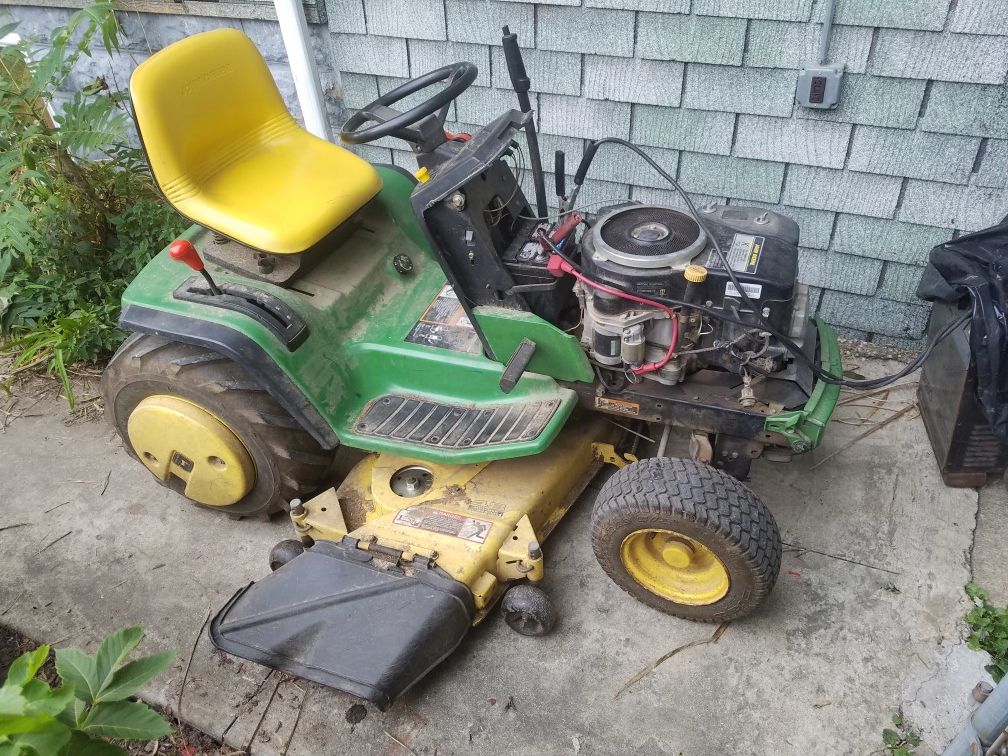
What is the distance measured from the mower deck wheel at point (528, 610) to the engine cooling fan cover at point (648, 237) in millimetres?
965

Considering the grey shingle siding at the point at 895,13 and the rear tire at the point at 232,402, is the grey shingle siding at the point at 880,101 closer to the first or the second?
the grey shingle siding at the point at 895,13

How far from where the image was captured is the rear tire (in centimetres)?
242

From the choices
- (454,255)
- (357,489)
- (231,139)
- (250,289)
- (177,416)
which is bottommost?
(357,489)

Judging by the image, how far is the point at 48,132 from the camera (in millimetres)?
3346

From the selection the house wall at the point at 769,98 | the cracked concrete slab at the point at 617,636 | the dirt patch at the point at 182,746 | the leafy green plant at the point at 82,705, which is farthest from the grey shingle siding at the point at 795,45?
the dirt patch at the point at 182,746

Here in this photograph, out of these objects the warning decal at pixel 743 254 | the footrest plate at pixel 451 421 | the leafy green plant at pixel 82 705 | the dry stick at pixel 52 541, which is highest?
the warning decal at pixel 743 254

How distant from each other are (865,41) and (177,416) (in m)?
2.59

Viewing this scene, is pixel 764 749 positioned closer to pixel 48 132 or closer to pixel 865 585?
pixel 865 585

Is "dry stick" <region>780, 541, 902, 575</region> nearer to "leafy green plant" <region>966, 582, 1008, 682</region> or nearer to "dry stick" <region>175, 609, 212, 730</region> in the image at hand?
"leafy green plant" <region>966, 582, 1008, 682</region>

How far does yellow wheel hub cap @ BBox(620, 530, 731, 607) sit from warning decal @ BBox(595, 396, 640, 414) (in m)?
0.36

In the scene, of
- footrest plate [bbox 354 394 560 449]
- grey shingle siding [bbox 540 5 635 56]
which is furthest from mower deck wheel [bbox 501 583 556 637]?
grey shingle siding [bbox 540 5 635 56]

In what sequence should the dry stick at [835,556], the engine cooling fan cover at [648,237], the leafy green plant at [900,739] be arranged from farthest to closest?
the dry stick at [835,556]
the engine cooling fan cover at [648,237]
the leafy green plant at [900,739]

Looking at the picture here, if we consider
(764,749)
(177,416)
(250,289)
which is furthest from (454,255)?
(764,749)

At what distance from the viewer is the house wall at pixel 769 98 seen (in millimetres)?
2660
